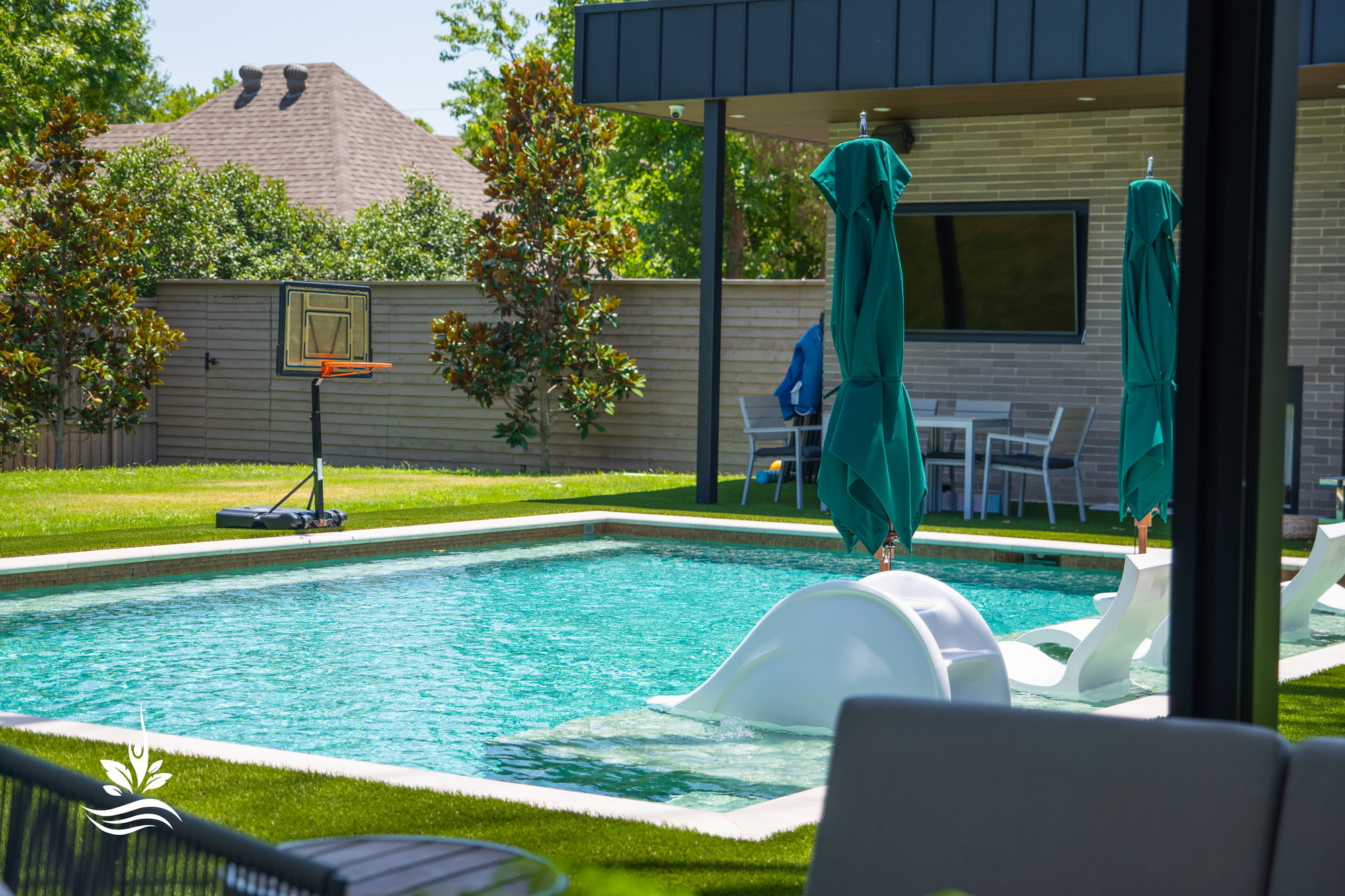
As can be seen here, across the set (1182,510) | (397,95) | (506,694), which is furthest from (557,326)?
(397,95)

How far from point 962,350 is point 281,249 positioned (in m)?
12.1

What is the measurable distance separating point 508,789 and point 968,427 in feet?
21.2

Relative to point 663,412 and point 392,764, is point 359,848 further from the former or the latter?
point 663,412

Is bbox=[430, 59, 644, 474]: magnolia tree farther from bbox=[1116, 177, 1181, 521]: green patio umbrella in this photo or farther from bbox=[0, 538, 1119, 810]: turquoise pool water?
bbox=[1116, 177, 1181, 521]: green patio umbrella

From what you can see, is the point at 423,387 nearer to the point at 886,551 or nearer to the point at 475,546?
the point at 475,546

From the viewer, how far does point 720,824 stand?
2930mm

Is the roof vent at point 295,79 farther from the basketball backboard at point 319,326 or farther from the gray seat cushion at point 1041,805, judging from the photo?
the gray seat cushion at point 1041,805

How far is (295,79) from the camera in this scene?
2520 cm

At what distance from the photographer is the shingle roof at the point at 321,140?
23.4 metres

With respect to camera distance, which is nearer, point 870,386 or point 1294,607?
point 870,386

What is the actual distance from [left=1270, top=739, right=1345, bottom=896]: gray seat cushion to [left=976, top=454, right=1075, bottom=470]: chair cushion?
7828 mm

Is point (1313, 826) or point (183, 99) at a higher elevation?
point (183, 99)

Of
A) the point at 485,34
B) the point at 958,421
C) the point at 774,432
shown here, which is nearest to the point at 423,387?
the point at 774,432

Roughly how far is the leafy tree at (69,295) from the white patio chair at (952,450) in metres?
7.46
